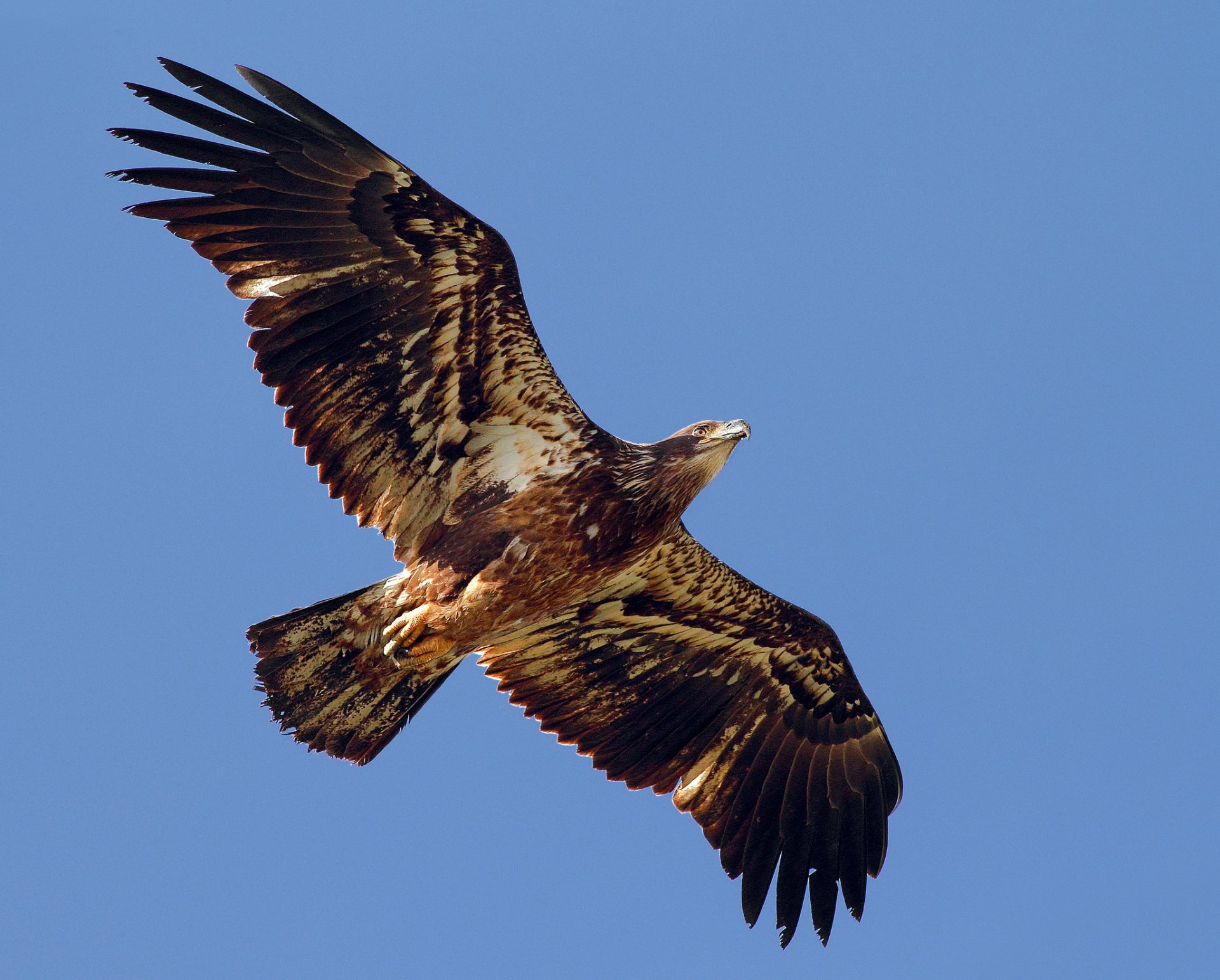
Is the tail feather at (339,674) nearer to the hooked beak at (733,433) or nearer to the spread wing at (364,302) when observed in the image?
the spread wing at (364,302)

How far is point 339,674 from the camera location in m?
10.4

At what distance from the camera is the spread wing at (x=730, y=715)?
38.5 ft

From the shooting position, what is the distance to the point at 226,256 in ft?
31.5

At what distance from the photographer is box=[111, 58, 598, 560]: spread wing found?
958 cm

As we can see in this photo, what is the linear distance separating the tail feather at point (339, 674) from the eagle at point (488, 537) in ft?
0.05

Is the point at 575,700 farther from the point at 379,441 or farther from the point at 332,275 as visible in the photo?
the point at 332,275

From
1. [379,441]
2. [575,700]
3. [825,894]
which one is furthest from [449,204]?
[825,894]

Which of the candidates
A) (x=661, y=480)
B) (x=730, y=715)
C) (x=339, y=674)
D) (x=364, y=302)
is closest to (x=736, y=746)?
(x=730, y=715)

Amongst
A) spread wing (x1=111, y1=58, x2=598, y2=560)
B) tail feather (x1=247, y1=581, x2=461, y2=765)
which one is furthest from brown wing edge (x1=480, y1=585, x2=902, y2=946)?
spread wing (x1=111, y1=58, x2=598, y2=560)

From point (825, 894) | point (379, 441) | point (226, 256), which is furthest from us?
point (825, 894)

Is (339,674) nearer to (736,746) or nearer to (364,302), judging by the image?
(364,302)

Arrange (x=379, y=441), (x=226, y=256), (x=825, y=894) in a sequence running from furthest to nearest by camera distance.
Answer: (x=825, y=894) < (x=379, y=441) < (x=226, y=256)

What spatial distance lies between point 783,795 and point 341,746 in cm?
353

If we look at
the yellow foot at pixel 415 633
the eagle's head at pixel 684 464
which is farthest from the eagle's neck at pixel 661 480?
the yellow foot at pixel 415 633
